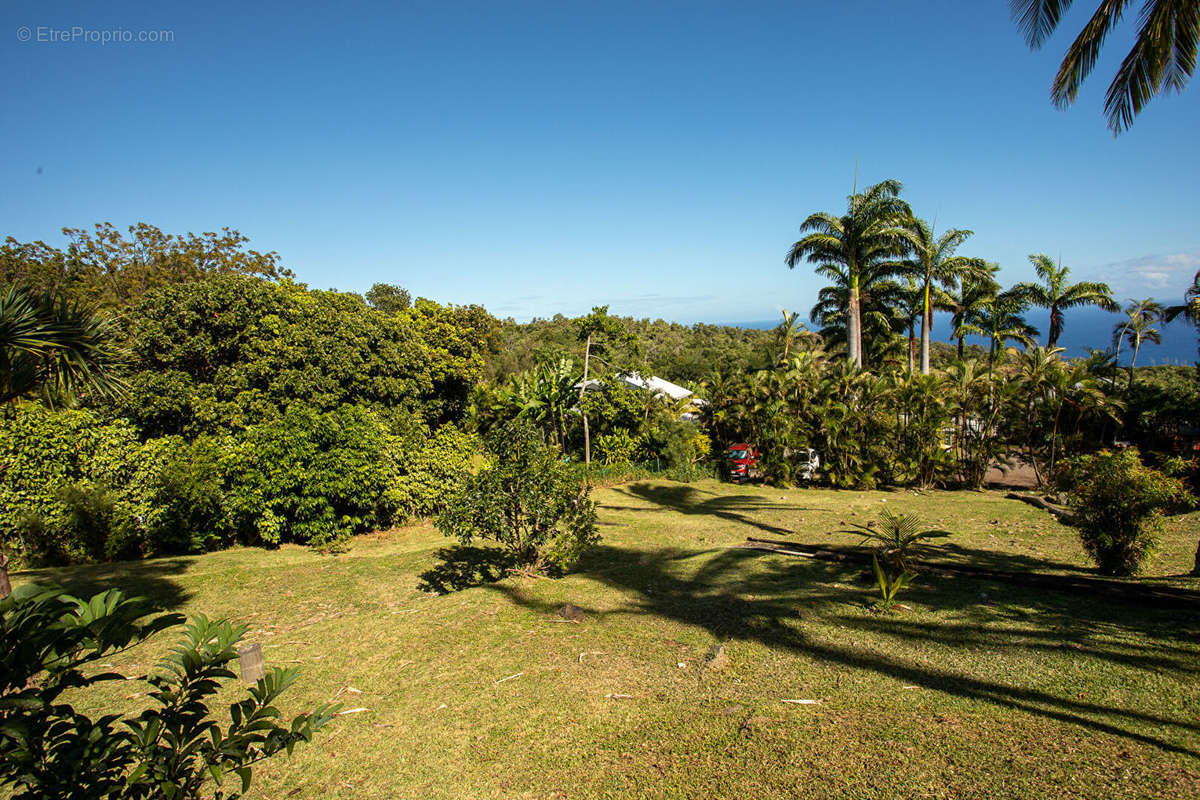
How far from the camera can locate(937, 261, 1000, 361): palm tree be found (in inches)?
1063

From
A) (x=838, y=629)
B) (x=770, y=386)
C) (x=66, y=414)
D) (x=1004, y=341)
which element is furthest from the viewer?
(x=1004, y=341)

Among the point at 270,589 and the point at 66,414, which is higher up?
the point at 66,414

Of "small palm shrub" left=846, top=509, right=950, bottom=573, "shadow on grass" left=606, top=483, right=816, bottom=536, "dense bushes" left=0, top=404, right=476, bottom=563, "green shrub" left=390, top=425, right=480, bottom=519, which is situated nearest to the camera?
"small palm shrub" left=846, top=509, right=950, bottom=573

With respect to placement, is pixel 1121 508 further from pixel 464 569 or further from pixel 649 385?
pixel 649 385

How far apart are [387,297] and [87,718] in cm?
4982

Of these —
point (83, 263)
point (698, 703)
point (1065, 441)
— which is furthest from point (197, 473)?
point (1065, 441)

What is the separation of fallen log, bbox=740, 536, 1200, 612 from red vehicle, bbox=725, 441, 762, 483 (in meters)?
9.92

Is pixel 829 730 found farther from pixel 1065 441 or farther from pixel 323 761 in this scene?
pixel 1065 441

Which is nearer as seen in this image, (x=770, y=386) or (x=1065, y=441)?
(x=1065, y=441)

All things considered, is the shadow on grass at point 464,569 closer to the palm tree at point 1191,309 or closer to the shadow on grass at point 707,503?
the shadow on grass at point 707,503

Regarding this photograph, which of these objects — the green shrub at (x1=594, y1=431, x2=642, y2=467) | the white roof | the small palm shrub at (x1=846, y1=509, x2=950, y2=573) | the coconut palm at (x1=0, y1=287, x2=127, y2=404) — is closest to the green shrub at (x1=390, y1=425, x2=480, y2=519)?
the coconut palm at (x1=0, y1=287, x2=127, y2=404)

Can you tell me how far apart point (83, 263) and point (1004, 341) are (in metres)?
42.5

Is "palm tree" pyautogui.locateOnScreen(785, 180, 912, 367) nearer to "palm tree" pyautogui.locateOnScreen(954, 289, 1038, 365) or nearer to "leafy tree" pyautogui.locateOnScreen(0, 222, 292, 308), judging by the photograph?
"palm tree" pyautogui.locateOnScreen(954, 289, 1038, 365)

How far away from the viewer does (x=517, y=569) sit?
886 centimetres
